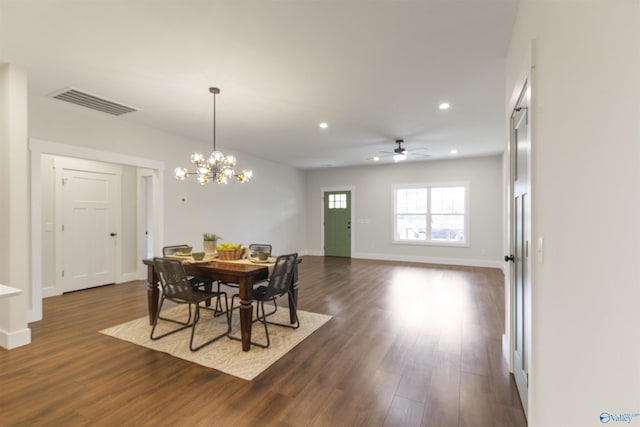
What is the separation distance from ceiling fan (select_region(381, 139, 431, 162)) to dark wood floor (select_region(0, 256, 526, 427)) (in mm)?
3032

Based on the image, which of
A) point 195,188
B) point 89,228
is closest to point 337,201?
point 195,188

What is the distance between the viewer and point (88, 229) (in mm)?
5141

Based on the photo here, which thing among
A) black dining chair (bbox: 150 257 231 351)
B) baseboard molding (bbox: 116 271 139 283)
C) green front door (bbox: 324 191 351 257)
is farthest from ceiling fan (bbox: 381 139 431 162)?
baseboard molding (bbox: 116 271 139 283)

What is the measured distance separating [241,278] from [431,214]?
624 cm

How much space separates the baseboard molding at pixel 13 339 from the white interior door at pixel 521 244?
4288mm

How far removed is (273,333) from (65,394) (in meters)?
1.69

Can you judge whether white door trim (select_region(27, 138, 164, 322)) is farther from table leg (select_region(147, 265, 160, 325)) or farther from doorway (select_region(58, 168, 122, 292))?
table leg (select_region(147, 265, 160, 325))

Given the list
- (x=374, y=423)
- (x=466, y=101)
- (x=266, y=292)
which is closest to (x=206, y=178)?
(x=266, y=292)

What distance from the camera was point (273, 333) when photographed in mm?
3129

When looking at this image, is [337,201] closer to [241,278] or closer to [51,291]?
[241,278]

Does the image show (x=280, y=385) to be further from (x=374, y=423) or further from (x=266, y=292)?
(x=266, y=292)

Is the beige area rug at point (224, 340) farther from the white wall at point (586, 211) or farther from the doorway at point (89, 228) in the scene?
the doorway at point (89, 228)

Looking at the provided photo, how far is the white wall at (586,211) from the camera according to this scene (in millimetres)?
709

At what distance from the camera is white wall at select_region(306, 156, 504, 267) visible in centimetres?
704
